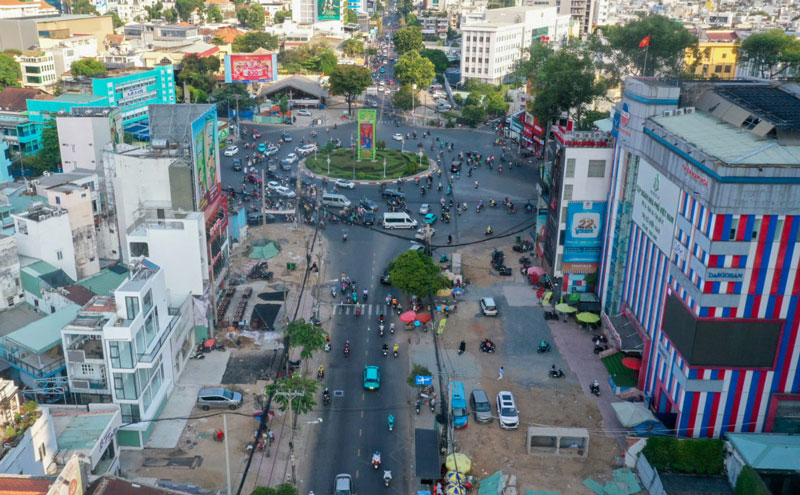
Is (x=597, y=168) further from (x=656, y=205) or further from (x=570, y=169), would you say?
(x=656, y=205)

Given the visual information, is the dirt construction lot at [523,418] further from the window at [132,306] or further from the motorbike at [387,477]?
the window at [132,306]

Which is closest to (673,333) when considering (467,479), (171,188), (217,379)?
(467,479)

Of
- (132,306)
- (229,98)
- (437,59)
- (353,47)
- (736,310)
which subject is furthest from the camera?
(353,47)

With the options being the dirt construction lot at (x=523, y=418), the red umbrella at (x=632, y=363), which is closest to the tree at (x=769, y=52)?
the dirt construction lot at (x=523, y=418)

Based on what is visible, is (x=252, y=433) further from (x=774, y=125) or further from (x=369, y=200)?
(x=369, y=200)

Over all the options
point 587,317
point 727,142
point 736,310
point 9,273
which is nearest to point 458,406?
point 587,317

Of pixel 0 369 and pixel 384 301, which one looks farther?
pixel 384 301

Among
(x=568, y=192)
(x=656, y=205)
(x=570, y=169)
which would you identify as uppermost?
(x=656, y=205)
